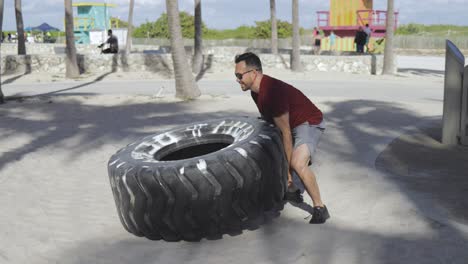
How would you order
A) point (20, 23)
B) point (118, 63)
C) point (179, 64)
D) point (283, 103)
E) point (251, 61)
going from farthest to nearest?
point (20, 23)
point (118, 63)
point (179, 64)
point (251, 61)
point (283, 103)

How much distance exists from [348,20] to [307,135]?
30696 mm

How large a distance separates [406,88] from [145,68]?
38.5 feet

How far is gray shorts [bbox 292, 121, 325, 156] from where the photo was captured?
4.66 metres

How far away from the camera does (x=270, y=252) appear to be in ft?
13.9

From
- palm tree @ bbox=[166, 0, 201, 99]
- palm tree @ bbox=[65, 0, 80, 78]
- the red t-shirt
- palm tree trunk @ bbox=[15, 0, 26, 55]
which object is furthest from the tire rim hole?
palm tree trunk @ bbox=[15, 0, 26, 55]

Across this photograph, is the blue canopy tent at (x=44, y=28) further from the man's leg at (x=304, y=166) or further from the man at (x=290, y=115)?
the man's leg at (x=304, y=166)

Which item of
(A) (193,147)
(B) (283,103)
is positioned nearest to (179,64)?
(A) (193,147)

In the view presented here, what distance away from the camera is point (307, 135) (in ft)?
15.4

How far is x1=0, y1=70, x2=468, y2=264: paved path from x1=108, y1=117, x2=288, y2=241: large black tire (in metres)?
0.20

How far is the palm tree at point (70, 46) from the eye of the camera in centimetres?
2019

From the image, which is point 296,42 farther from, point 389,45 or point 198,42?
point 198,42

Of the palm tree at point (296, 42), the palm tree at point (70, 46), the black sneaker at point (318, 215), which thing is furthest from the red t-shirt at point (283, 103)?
the palm tree at point (296, 42)

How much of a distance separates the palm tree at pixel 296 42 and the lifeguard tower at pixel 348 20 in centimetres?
1003

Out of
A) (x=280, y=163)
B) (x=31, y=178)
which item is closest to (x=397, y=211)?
(x=280, y=163)
